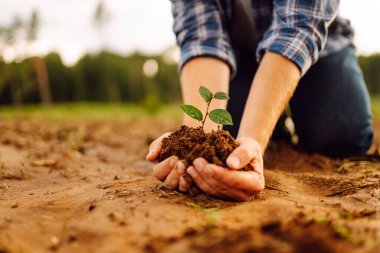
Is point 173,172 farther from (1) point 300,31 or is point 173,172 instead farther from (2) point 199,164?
(1) point 300,31

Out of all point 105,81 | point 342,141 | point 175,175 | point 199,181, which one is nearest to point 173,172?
point 175,175

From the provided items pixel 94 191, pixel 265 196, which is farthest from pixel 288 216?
pixel 94 191

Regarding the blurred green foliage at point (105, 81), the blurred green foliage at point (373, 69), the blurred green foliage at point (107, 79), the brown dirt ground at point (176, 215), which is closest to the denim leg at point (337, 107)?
the brown dirt ground at point (176, 215)

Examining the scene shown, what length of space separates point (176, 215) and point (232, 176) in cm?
29

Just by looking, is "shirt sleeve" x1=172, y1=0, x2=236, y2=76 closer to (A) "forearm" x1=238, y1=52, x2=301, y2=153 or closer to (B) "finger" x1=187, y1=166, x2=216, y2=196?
(A) "forearm" x1=238, y1=52, x2=301, y2=153

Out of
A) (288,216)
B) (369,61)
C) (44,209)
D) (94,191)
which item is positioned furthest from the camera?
(369,61)

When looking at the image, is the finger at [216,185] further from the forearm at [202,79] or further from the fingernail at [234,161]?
the forearm at [202,79]

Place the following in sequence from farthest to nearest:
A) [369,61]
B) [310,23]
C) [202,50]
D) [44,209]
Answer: [369,61]
[202,50]
[310,23]
[44,209]

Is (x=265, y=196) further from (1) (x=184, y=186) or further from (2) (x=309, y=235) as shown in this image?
(2) (x=309, y=235)

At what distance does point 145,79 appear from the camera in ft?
145

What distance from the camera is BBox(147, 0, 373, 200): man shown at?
1.65 meters

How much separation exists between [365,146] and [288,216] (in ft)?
7.07

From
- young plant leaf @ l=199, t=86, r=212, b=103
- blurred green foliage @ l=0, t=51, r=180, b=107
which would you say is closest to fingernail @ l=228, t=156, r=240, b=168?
young plant leaf @ l=199, t=86, r=212, b=103

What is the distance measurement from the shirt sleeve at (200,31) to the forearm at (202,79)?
0.05 metres
